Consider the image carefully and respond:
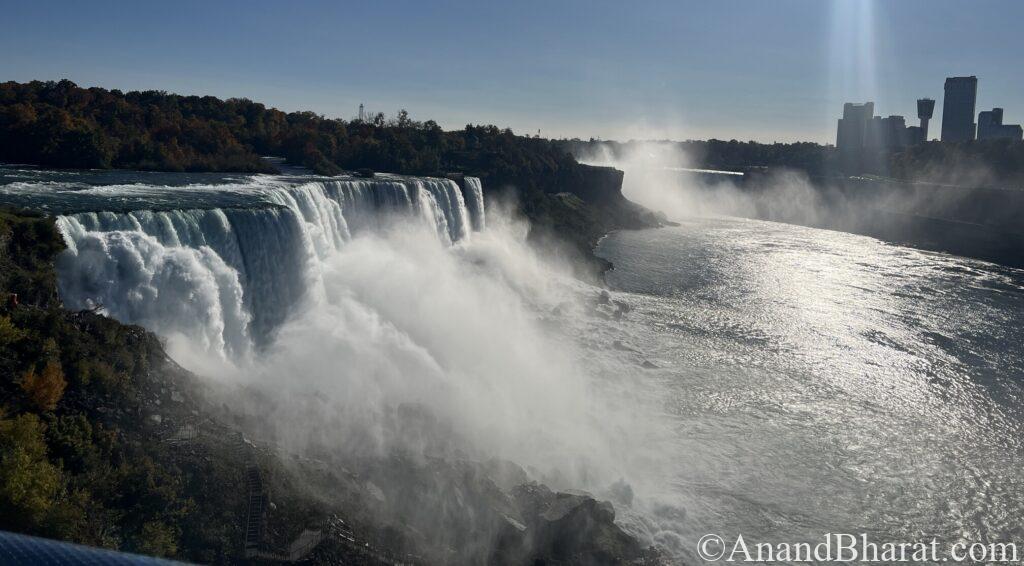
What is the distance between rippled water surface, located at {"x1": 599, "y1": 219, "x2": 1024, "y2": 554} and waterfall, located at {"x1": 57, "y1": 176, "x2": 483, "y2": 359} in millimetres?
9608

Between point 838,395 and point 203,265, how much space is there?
15.1m

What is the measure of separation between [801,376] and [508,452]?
9.32 metres

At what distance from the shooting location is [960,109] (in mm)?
143750

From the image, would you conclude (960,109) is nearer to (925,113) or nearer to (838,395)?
(925,113)

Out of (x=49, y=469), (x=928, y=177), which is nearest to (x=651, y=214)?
(x=928, y=177)

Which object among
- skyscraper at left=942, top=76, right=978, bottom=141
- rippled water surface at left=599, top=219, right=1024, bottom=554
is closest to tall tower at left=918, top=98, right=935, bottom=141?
skyscraper at left=942, top=76, right=978, bottom=141

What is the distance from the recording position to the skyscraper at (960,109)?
465ft

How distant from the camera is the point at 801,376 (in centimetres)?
1969

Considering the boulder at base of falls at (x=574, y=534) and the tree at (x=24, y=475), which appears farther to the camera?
the boulder at base of falls at (x=574, y=534)

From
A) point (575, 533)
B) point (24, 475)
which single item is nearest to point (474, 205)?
point (575, 533)

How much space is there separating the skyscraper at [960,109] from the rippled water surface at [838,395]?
126889 mm

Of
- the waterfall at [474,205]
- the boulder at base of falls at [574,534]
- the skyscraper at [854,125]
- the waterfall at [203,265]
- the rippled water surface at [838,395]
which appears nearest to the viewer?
the boulder at base of falls at [574,534]

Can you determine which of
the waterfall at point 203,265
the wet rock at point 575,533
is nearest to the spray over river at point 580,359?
the waterfall at point 203,265

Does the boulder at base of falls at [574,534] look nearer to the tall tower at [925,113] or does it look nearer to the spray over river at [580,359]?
the spray over river at [580,359]
